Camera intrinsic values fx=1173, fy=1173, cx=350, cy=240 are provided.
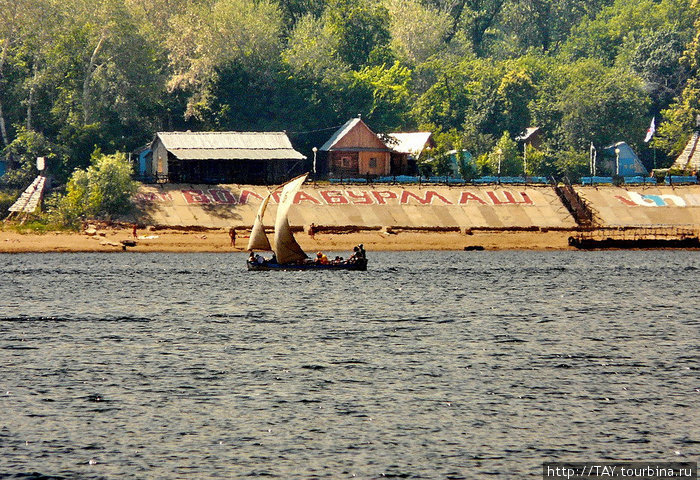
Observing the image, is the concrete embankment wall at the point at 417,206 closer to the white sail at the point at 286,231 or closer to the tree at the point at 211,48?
the tree at the point at 211,48

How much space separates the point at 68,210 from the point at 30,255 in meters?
5.76

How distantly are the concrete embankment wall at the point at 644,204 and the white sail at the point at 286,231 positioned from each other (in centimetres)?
4700

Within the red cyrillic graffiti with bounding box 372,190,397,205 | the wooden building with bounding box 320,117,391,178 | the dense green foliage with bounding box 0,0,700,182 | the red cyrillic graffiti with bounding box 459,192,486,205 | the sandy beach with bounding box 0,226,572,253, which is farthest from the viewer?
the wooden building with bounding box 320,117,391,178

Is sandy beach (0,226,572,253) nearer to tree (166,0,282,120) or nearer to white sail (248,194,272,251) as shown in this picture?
white sail (248,194,272,251)

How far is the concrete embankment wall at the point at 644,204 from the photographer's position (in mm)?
121812

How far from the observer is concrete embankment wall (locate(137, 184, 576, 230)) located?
116 metres

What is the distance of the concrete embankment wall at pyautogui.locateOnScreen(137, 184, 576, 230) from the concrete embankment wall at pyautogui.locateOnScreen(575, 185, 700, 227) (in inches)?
178

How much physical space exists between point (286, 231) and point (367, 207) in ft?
123

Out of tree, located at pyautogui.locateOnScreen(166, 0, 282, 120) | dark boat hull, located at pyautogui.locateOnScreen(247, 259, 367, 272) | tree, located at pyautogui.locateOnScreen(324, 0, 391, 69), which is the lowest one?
dark boat hull, located at pyautogui.locateOnScreen(247, 259, 367, 272)

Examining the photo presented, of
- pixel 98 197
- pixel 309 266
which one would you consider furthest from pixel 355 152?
pixel 309 266

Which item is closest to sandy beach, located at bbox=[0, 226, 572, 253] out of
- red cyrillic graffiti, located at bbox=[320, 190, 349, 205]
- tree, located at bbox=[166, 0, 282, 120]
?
red cyrillic graffiti, located at bbox=[320, 190, 349, 205]

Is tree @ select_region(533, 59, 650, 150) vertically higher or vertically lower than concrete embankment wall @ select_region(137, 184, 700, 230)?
higher

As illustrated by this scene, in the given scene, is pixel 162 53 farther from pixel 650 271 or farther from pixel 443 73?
pixel 650 271

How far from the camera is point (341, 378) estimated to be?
4438 centimetres
